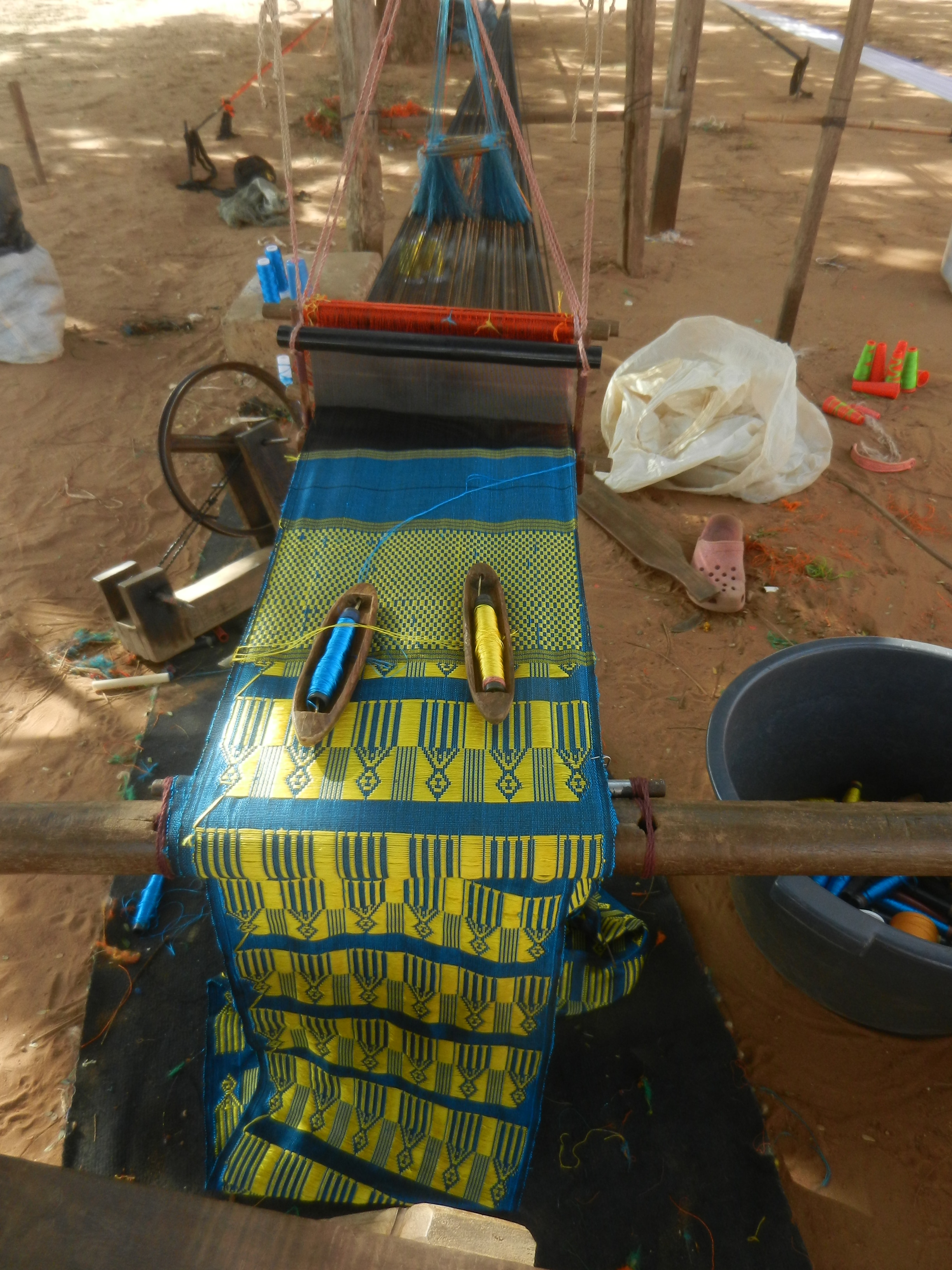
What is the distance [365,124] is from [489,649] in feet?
8.76

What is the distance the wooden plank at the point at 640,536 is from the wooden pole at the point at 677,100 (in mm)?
3172

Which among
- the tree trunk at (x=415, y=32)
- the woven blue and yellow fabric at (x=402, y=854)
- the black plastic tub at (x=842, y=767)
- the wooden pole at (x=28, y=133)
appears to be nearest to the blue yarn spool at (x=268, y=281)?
the woven blue and yellow fabric at (x=402, y=854)

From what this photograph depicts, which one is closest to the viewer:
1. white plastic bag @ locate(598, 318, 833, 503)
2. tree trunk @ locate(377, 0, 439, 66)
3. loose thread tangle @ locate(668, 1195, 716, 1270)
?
loose thread tangle @ locate(668, 1195, 716, 1270)

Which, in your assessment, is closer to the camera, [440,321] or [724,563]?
[440,321]

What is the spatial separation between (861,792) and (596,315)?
3.84 metres

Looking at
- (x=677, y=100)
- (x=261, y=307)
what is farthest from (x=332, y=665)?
(x=677, y=100)

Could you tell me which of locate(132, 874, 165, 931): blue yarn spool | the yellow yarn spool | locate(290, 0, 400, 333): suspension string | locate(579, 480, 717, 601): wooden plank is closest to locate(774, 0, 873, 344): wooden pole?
locate(579, 480, 717, 601): wooden plank

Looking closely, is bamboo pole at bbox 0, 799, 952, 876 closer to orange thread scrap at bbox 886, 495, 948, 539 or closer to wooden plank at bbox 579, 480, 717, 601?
wooden plank at bbox 579, 480, 717, 601

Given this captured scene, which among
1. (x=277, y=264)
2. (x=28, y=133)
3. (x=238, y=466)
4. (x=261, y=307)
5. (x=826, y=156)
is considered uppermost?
(x=826, y=156)

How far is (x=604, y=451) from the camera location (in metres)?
3.98

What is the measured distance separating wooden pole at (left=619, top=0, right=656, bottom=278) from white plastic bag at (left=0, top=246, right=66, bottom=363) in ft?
12.1

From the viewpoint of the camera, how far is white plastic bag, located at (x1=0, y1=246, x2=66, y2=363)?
4.58 meters

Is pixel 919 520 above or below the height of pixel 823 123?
below

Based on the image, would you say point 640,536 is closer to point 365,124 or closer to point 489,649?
point 365,124
